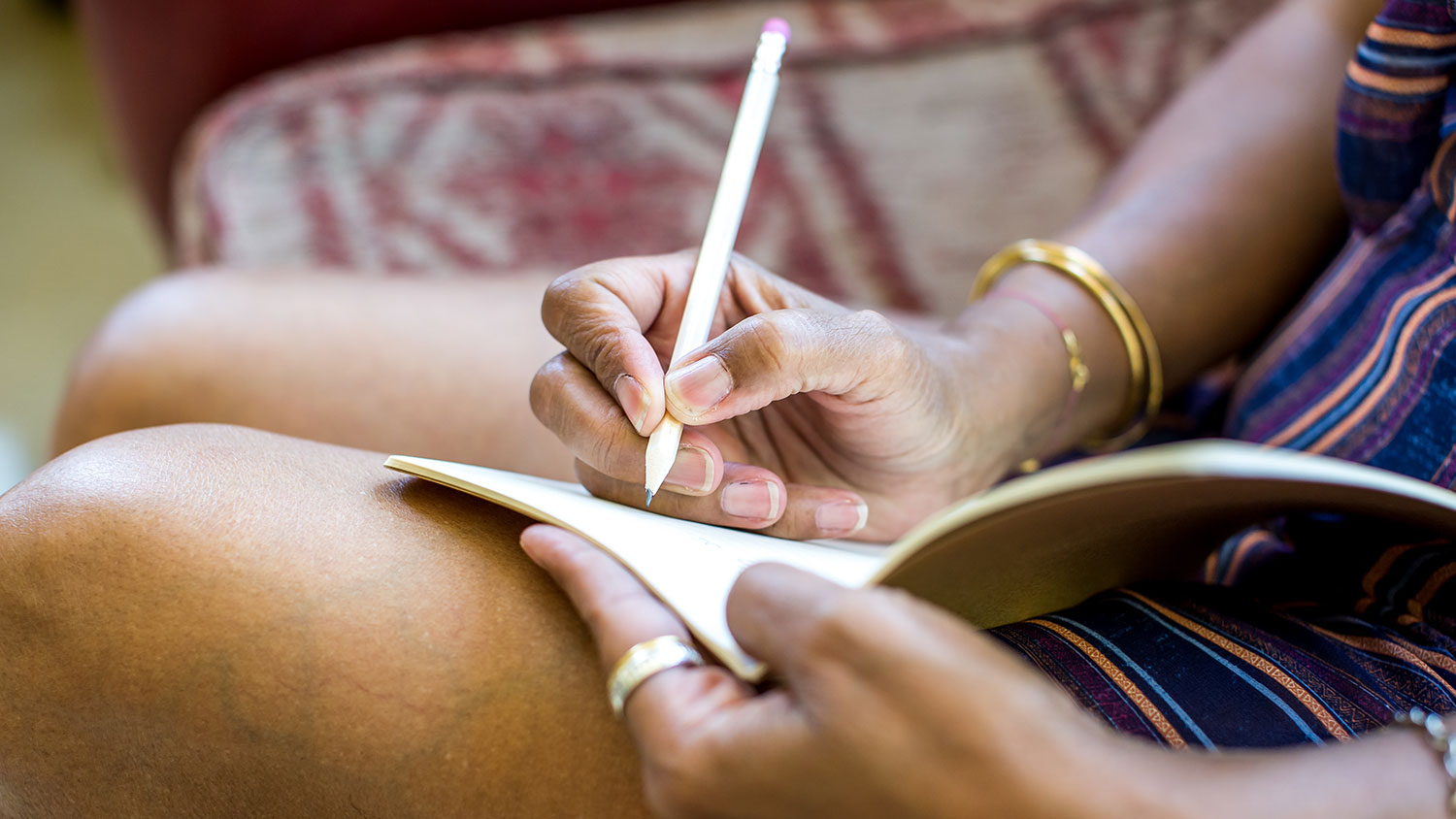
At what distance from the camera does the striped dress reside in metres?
0.41

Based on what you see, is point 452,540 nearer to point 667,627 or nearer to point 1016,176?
point 667,627

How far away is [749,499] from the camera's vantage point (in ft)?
1.60

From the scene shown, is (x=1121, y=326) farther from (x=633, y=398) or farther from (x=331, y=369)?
(x=331, y=369)

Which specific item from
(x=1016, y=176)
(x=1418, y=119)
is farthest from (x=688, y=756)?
(x=1016, y=176)

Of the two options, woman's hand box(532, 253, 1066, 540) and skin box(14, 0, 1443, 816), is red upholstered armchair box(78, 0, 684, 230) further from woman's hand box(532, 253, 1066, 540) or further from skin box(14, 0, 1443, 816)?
woman's hand box(532, 253, 1066, 540)

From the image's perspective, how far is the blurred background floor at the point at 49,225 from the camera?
1.33 meters

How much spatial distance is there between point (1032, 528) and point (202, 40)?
0.97 meters

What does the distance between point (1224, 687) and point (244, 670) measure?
38 cm

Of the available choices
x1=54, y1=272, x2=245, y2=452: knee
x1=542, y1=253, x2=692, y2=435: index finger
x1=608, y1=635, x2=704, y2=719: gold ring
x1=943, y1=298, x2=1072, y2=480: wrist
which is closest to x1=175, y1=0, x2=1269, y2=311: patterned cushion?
x1=54, y1=272, x2=245, y2=452: knee

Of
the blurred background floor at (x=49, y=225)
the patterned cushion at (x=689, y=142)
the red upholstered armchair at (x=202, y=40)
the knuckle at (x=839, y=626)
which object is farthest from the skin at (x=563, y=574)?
the blurred background floor at (x=49, y=225)

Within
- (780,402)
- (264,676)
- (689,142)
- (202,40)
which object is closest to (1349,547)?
(780,402)

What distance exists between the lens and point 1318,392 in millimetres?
571

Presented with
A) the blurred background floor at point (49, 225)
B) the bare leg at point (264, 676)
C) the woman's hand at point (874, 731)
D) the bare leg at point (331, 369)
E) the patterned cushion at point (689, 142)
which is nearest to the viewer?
the woman's hand at point (874, 731)

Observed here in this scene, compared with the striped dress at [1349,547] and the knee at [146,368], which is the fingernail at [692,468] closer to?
the striped dress at [1349,547]
